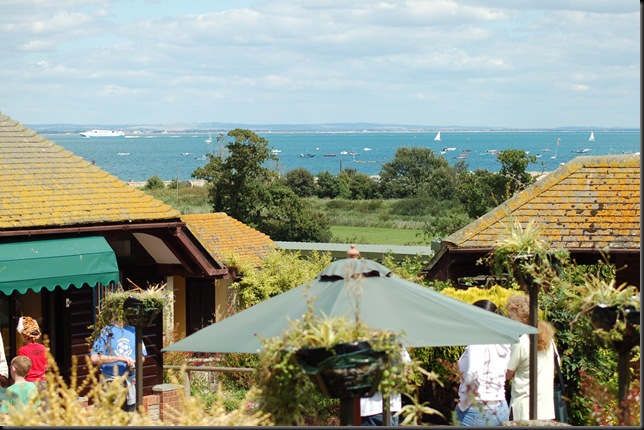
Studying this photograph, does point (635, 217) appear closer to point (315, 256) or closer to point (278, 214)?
point (315, 256)

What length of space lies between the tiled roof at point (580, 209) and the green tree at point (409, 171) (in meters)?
70.1

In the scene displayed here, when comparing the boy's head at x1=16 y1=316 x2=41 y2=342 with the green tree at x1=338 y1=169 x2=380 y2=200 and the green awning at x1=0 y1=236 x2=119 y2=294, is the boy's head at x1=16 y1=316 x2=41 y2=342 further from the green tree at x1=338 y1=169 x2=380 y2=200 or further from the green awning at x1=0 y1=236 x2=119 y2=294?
the green tree at x1=338 y1=169 x2=380 y2=200

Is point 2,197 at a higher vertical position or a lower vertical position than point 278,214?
higher

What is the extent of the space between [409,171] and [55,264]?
7765cm

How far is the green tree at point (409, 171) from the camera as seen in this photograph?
281 feet

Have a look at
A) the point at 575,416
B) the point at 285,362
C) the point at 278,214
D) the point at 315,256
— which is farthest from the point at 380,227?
the point at 285,362

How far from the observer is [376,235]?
171ft

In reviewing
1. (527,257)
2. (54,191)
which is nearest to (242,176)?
(54,191)

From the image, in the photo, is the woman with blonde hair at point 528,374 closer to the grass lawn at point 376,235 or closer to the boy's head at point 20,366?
the boy's head at point 20,366

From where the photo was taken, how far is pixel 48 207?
14.4 meters

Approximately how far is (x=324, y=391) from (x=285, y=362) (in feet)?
0.89

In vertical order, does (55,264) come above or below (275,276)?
above

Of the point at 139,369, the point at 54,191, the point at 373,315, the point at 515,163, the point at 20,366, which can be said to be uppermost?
the point at 54,191

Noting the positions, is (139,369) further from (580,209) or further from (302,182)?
(302,182)
